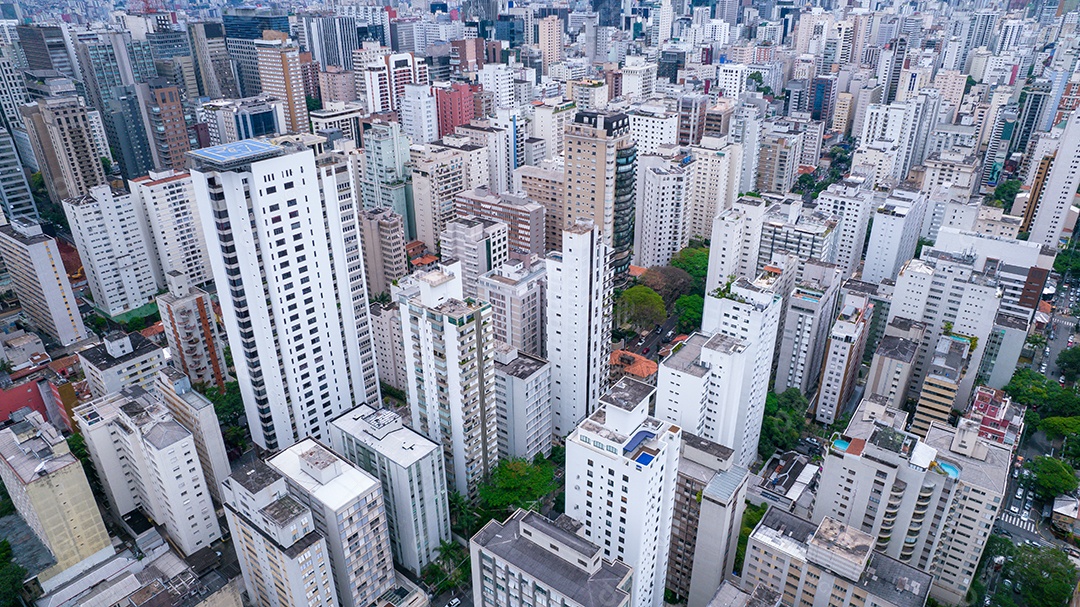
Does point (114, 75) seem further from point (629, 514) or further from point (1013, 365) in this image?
point (1013, 365)

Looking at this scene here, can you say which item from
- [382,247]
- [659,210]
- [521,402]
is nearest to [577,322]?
[521,402]

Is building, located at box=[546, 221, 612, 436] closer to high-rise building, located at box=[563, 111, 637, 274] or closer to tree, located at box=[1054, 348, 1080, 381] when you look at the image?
high-rise building, located at box=[563, 111, 637, 274]

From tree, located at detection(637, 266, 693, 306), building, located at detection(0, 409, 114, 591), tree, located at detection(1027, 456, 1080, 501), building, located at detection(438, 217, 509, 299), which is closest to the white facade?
tree, located at detection(637, 266, 693, 306)

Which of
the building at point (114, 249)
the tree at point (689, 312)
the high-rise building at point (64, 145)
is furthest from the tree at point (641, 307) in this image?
the high-rise building at point (64, 145)

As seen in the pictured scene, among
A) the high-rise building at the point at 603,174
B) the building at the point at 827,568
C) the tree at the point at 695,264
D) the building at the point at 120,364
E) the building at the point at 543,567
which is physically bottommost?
the tree at the point at 695,264

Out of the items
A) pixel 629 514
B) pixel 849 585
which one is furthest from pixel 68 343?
pixel 849 585

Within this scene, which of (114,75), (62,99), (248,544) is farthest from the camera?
(114,75)

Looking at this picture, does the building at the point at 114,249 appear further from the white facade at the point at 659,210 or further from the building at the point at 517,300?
the white facade at the point at 659,210
